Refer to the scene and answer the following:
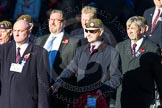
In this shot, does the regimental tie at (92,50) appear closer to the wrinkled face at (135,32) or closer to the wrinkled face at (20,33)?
the wrinkled face at (135,32)

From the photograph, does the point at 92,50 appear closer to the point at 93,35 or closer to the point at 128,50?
the point at 93,35

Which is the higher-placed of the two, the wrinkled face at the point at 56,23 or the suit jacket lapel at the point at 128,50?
the wrinkled face at the point at 56,23

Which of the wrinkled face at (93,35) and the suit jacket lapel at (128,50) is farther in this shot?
the suit jacket lapel at (128,50)

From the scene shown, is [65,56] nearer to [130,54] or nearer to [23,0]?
[130,54]

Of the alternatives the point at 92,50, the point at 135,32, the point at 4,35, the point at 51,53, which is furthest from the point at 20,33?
the point at 135,32

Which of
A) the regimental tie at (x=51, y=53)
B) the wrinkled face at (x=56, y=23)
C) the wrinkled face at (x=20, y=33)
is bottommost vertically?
the regimental tie at (x=51, y=53)

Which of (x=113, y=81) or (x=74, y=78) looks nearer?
(x=113, y=81)

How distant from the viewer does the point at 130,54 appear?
9078mm

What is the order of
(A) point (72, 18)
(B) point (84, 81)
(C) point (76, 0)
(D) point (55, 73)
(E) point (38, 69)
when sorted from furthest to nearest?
(C) point (76, 0) → (A) point (72, 18) → (D) point (55, 73) → (B) point (84, 81) → (E) point (38, 69)

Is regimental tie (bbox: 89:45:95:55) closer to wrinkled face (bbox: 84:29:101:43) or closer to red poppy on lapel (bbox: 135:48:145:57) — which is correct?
wrinkled face (bbox: 84:29:101:43)

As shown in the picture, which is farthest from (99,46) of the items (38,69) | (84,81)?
(38,69)

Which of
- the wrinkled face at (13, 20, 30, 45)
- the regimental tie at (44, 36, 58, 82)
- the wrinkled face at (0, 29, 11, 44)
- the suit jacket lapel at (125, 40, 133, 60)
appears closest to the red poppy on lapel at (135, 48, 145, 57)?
the suit jacket lapel at (125, 40, 133, 60)

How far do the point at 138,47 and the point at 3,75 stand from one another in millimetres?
2154

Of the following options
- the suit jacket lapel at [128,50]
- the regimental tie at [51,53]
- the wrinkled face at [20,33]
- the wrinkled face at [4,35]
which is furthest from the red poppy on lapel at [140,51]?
the wrinkled face at [4,35]
